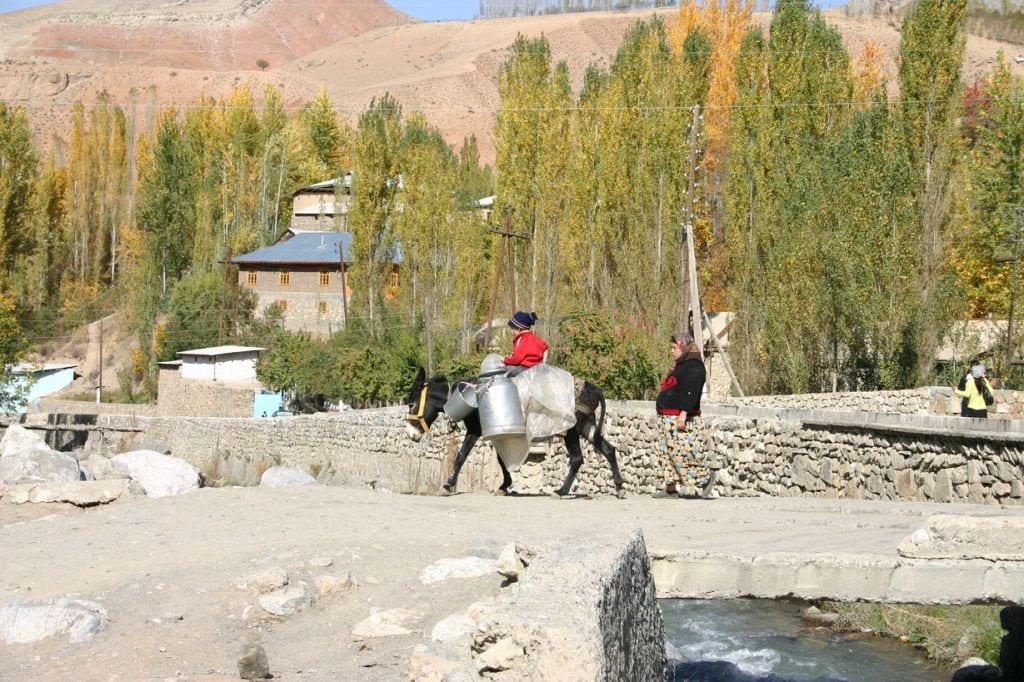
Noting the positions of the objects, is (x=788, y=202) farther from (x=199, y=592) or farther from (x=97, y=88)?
(x=97, y=88)

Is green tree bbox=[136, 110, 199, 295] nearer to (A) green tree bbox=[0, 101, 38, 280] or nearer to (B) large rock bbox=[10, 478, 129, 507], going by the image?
(A) green tree bbox=[0, 101, 38, 280]

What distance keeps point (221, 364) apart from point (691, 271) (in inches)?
1253

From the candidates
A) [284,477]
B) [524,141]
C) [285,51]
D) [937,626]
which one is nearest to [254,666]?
[937,626]

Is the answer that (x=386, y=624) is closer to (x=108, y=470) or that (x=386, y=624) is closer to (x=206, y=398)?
(x=108, y=470)

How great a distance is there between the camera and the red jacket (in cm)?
1299

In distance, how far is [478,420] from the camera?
43.7ft

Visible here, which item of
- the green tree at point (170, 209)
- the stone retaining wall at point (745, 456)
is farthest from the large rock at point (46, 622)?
the green tree at point (170, 209)

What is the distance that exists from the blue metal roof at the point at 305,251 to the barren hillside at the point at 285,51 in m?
64.1

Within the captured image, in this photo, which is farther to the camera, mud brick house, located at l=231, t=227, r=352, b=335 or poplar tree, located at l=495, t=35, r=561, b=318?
mud brick house, located at l=231, t=227, r=352, b=335

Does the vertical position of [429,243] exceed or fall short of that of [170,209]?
it falls short

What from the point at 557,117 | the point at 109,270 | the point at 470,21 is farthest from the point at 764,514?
the point at 470,21

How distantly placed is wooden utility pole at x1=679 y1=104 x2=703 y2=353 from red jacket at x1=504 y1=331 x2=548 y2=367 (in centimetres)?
1458

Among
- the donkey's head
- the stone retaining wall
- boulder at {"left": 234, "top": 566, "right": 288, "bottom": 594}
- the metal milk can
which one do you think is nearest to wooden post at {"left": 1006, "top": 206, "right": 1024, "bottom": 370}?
the stone retaining wall

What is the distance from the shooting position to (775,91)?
38.0 meters
